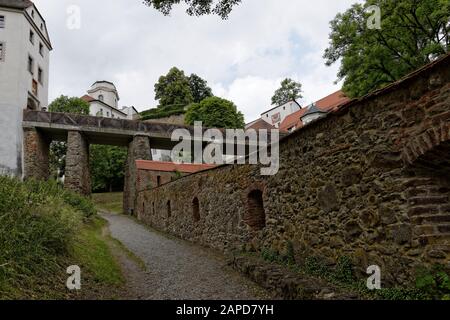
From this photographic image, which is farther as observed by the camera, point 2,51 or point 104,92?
point 104,92

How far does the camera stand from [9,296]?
151 inches

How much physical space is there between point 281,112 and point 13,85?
121ft

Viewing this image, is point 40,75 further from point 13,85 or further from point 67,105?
point 67,105

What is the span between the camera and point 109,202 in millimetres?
34281

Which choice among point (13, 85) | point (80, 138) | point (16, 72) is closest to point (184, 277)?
point (80, 138)

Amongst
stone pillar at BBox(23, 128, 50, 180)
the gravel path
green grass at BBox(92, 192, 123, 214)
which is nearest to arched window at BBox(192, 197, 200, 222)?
the gravel path

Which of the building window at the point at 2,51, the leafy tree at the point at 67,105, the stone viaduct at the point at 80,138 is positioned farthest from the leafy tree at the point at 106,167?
the building window at the point at 2,51

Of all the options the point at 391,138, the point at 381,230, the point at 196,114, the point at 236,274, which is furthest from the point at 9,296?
the point at 196,114

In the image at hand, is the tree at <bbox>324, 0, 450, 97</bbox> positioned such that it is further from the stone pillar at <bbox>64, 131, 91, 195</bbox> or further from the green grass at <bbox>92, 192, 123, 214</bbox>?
the green grass at <bbox>92, 192, 123, 214</bbox>

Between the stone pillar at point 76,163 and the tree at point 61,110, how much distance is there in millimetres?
13254

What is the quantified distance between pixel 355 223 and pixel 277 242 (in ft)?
7.68

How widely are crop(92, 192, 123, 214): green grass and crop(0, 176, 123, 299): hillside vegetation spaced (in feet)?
79.8

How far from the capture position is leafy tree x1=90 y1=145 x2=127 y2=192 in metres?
39.1
